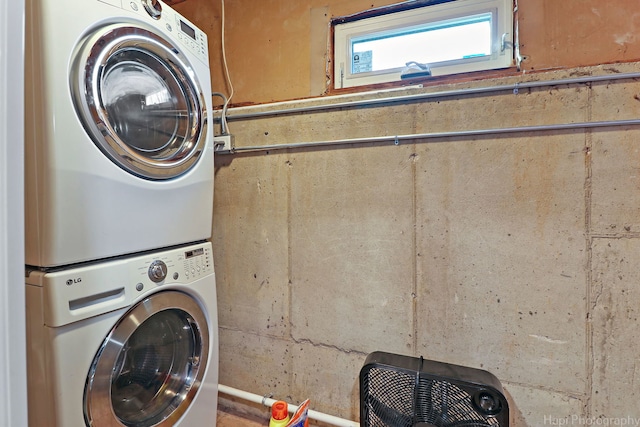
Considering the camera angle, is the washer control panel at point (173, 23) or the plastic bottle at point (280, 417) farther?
the plastic bottle at point (280, 417)

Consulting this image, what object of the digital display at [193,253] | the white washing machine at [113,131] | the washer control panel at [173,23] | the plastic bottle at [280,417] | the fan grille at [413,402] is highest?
the washer control panel at [173,23]

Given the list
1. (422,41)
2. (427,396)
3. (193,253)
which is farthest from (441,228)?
(193,253)

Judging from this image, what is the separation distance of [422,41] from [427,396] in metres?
1.42

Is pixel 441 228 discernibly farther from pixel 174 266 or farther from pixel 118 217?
pixel 118 217

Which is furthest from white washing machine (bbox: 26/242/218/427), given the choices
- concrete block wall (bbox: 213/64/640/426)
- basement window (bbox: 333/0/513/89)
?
basement window (bbox: 333/0/513/89)

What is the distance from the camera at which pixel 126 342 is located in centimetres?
100

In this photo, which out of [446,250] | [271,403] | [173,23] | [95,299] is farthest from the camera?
[271,403]

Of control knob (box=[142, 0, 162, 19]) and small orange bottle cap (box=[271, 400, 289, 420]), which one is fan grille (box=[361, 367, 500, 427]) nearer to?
small orange bottle cap (box=[271, 400, 289, 420])

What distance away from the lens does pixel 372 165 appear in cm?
143

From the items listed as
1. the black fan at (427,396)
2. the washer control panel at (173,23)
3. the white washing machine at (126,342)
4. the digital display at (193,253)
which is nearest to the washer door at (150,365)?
the white washing machine at (126,342)

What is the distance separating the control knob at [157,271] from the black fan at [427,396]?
0.80 metres

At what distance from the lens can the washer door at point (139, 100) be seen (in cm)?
90

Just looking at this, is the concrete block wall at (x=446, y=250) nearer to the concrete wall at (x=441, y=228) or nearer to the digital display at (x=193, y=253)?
Answer: the concrete wall at (x=441, y=228)

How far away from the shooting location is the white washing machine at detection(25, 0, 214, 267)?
819 millimetres
